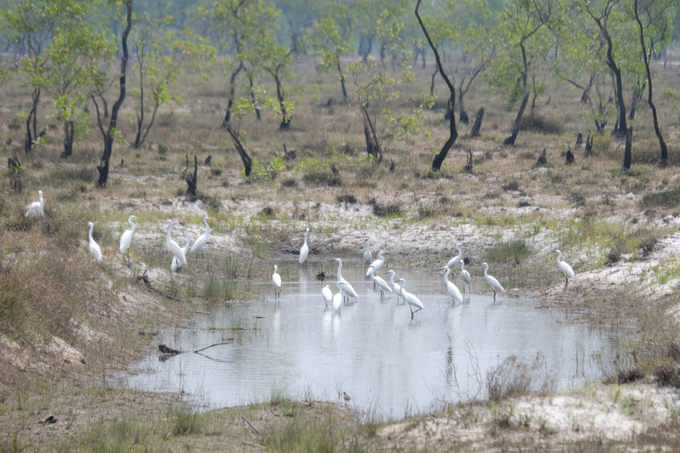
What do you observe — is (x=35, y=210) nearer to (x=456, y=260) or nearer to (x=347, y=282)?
(x=347, y=282)

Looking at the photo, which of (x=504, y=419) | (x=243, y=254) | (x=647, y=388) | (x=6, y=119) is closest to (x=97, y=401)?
(x=504, y=419)

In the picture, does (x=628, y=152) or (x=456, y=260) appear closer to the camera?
(x=456, y=260)

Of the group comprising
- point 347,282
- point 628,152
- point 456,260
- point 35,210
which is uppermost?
point 628,152

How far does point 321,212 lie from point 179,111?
31.5 meters

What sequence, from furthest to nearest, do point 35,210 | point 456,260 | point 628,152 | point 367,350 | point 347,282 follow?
point 628,152
point 456,260
point 35,210
point 347,282
point 367,350

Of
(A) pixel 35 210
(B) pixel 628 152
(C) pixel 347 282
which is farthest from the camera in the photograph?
(B) pixel 628 152

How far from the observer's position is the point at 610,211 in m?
20.7

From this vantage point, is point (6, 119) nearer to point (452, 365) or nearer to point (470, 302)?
point (470, 302)

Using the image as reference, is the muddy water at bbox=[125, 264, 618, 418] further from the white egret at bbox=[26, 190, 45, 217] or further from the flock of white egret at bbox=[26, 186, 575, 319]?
the white egret at bbox=[26, 190, 45, 217]

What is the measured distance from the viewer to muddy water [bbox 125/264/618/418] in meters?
8.92

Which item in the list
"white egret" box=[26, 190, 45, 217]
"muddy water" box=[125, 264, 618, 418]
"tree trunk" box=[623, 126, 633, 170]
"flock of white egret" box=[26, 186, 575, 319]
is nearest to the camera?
"muddy water" box=[125, 264, 618, 418]

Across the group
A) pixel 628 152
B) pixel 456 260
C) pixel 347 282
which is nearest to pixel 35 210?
pixel 347 282

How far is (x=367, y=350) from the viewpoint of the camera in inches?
438

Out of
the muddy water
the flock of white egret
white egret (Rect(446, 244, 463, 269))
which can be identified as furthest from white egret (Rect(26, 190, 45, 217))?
white egret (Rect(446, 244, 463, 269))
